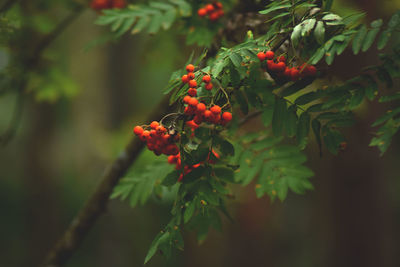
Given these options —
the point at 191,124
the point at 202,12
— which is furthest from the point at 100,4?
the point at 191,124

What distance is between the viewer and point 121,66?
36.8 feet

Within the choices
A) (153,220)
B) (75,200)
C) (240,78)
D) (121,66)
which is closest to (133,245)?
(153,220)

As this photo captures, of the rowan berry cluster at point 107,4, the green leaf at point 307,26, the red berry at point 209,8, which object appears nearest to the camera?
the green leaf at point 307,26

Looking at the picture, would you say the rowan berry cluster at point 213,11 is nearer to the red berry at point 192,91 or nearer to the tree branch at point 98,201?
the tree branch at point 98,201

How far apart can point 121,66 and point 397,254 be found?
978 centimetres

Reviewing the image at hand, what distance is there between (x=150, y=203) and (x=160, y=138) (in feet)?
24.8

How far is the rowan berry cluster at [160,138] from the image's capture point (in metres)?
1.08

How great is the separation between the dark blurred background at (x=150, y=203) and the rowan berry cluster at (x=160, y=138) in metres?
0.40

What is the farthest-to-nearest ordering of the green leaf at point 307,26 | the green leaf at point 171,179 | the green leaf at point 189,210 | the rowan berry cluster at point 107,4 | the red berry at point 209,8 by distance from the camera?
the rowan berry cluster at point 107,4 → the red berry at point 209,8 → the green leaf at point 171,179 → the green leaf at point 189,210 → the green leaf at point 307,26

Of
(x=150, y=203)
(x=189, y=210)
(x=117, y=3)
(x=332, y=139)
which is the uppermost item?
(x=117, y=3)

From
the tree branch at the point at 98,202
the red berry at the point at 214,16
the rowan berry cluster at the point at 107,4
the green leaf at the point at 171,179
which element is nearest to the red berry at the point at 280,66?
the green leaf at the point at 171,179

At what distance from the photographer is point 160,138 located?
1100 millimetres

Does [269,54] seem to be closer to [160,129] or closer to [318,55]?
[318,55]

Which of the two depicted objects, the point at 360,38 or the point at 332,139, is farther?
the point at 332,139
